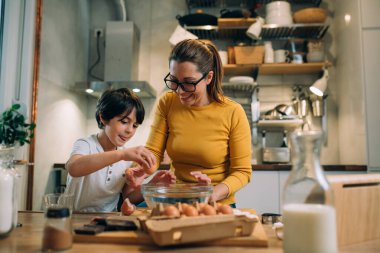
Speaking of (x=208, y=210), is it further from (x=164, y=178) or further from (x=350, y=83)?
(x=350, y=83)

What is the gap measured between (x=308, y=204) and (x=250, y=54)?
7.81 ft

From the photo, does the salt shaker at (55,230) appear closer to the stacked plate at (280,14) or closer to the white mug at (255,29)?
the white mug at (255,29)

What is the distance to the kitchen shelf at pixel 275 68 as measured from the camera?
9.43 feet

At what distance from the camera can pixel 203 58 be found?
129 centimetres

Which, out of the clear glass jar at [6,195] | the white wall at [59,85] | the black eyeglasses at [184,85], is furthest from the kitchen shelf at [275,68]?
the clear glass jar at [6,195]

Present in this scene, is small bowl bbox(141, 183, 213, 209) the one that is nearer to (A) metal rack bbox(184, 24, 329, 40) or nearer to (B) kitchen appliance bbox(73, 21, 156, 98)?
(B) kitchen appliance bbox(73, 21, 156, 98)

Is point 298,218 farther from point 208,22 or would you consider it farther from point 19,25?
point 208,22

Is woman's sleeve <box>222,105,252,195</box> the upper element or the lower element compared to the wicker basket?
lower

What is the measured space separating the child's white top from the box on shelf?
1.74 m

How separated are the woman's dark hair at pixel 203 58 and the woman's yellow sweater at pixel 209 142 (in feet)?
0.20

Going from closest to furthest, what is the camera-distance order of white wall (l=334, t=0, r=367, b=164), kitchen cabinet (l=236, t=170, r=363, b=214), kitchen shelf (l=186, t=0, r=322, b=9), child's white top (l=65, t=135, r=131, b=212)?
child's white top (l=65, t=135, r=131, b=212), kitchen cabinet (l=236, t=170, r=363, b=214), white wall (l=334, t=0, r=367, b=164), kitchen shelf (l=186, t=0, r=322, b=9)

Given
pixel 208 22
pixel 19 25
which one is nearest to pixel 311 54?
pixel 208 22

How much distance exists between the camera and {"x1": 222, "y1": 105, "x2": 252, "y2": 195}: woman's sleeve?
128cm

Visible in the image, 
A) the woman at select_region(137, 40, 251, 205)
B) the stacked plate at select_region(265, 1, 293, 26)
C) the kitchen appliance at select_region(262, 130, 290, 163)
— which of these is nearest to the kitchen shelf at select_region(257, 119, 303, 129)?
A: the kitchen appliance at select_region(262, 130, 290, 163)
